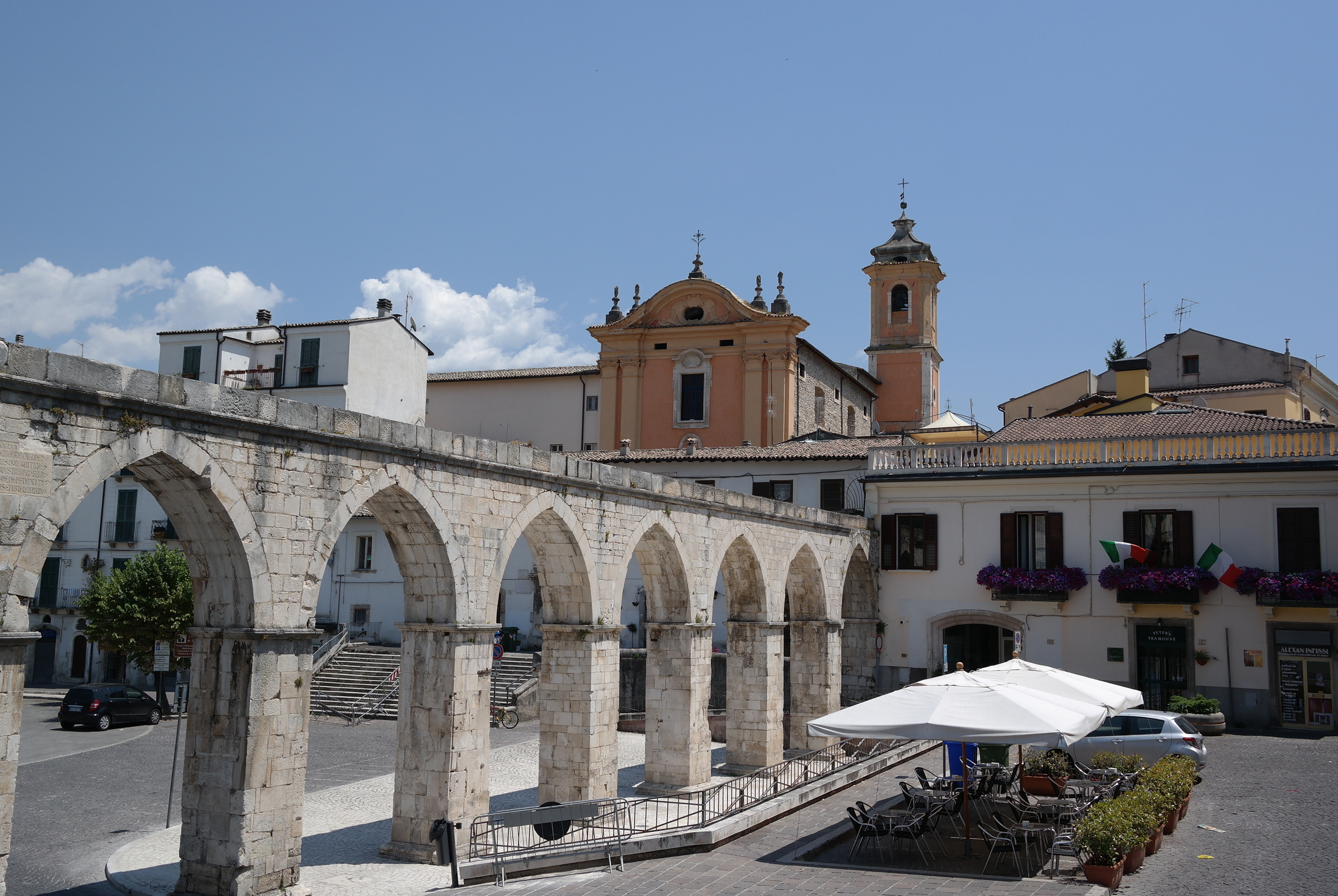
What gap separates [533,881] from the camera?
1223 centimetres

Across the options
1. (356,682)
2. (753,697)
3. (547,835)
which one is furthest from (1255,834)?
(356,682)

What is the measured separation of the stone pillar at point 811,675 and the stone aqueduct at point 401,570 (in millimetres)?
2479

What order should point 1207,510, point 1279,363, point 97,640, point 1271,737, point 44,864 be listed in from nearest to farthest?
point 44,864 < point 1271,737 < point 1207,510 < point 97,640 < point 1279,363

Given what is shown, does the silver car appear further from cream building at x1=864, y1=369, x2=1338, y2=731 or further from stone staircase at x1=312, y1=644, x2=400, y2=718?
stone staircase at x1=312, y1=644, x2=400, y2=718


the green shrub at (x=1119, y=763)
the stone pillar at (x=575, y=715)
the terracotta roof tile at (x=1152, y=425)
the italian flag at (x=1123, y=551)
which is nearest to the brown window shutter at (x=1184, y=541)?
the italian flag at (x=1123, y=551)

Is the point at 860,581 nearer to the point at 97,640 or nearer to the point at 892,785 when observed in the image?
the point at 892,785

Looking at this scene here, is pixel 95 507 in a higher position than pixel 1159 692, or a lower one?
higher

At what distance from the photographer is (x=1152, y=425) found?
28.0m

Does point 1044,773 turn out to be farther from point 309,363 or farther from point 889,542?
point 309,363

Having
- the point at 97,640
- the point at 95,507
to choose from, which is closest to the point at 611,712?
the point at 97,640

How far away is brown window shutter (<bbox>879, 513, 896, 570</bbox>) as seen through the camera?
92.2ft

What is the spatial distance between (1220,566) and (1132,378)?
30.9 feet

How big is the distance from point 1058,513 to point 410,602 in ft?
57.3

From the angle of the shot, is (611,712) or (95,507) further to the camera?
(95,507)
